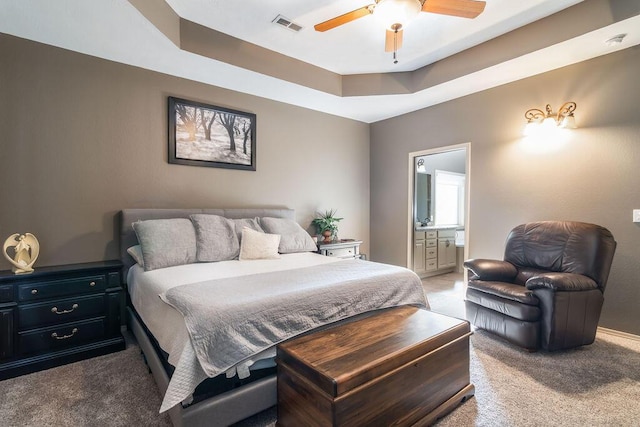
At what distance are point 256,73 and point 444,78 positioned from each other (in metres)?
2.24

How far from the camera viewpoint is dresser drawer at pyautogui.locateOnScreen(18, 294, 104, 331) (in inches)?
88.2

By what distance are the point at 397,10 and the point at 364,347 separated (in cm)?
211

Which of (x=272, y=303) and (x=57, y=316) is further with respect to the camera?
(x=57, y=316)

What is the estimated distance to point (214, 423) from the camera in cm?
151

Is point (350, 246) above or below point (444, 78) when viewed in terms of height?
below

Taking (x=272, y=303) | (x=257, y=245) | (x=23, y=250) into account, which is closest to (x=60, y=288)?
(x=23, y=250)

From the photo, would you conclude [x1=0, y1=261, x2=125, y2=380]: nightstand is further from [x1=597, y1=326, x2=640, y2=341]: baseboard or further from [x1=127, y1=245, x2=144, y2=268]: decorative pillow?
[x1=597, y1=326, x2=640, y2=341]: baseboard

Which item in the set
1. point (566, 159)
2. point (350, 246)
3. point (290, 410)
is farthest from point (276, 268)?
point (566, 159)

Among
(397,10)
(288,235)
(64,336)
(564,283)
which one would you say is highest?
(397,10)

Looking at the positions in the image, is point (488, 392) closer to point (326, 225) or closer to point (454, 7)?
point (454, 7)

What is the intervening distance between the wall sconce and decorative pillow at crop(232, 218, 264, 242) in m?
3.30

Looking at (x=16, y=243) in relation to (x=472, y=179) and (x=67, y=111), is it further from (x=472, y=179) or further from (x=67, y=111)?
(x=472, y=179)

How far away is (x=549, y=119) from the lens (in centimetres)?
321

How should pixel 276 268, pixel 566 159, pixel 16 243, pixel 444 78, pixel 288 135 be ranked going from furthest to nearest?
pixel 288 135 < pixel 444 78 < pixel 566 159 < pixel 276 268 < pixel 16 243
